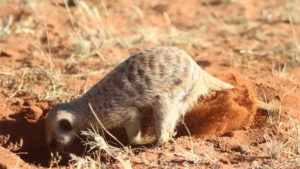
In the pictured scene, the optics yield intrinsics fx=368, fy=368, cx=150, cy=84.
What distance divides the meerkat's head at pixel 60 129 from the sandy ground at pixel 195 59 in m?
0.23

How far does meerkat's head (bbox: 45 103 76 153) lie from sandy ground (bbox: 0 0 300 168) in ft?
0.76

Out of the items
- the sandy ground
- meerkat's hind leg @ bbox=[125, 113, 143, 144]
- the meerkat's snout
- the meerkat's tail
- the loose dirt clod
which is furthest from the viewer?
the loose dirt clod

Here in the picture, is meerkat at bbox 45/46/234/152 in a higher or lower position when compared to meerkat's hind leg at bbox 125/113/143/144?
higher

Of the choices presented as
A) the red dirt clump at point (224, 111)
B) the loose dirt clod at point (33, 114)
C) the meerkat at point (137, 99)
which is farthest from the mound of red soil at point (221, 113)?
the loose dirt clod at point (33, 114)

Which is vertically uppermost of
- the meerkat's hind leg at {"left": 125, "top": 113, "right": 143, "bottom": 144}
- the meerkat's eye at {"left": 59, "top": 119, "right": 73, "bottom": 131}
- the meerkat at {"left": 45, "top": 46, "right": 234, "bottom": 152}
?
the meerkat at {"left": 45, "top": 46, "right": 234, "bottom": 152}

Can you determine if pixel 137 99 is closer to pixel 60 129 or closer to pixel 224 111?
pixel 60 129

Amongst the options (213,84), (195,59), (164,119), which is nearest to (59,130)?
(164,119)

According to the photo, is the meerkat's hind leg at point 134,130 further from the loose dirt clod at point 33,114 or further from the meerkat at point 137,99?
the loose dirt clod at point 33,114

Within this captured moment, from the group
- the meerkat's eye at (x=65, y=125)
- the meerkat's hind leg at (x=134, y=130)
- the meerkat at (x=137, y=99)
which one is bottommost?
the meerkat's hind leg at (x=134, y=130)

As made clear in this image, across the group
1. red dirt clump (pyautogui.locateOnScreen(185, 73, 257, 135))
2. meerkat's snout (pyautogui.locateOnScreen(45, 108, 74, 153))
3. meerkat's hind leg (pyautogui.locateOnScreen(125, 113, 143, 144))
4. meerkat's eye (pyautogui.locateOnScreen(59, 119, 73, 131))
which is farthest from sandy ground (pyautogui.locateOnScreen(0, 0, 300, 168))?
meerkat's eye (pyautogui.locateOnScreen(59, 119, 73, 131))

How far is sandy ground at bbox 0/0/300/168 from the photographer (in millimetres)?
3859

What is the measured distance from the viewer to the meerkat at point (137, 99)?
4.36 metres

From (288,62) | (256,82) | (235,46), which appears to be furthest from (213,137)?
(235,46)

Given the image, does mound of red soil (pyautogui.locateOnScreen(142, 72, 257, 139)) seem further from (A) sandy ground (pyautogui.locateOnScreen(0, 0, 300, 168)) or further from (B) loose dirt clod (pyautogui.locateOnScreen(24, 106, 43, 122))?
(B) loose dirt clod (pyautogui.locateOnScreen(24, 106, 43, 122))
